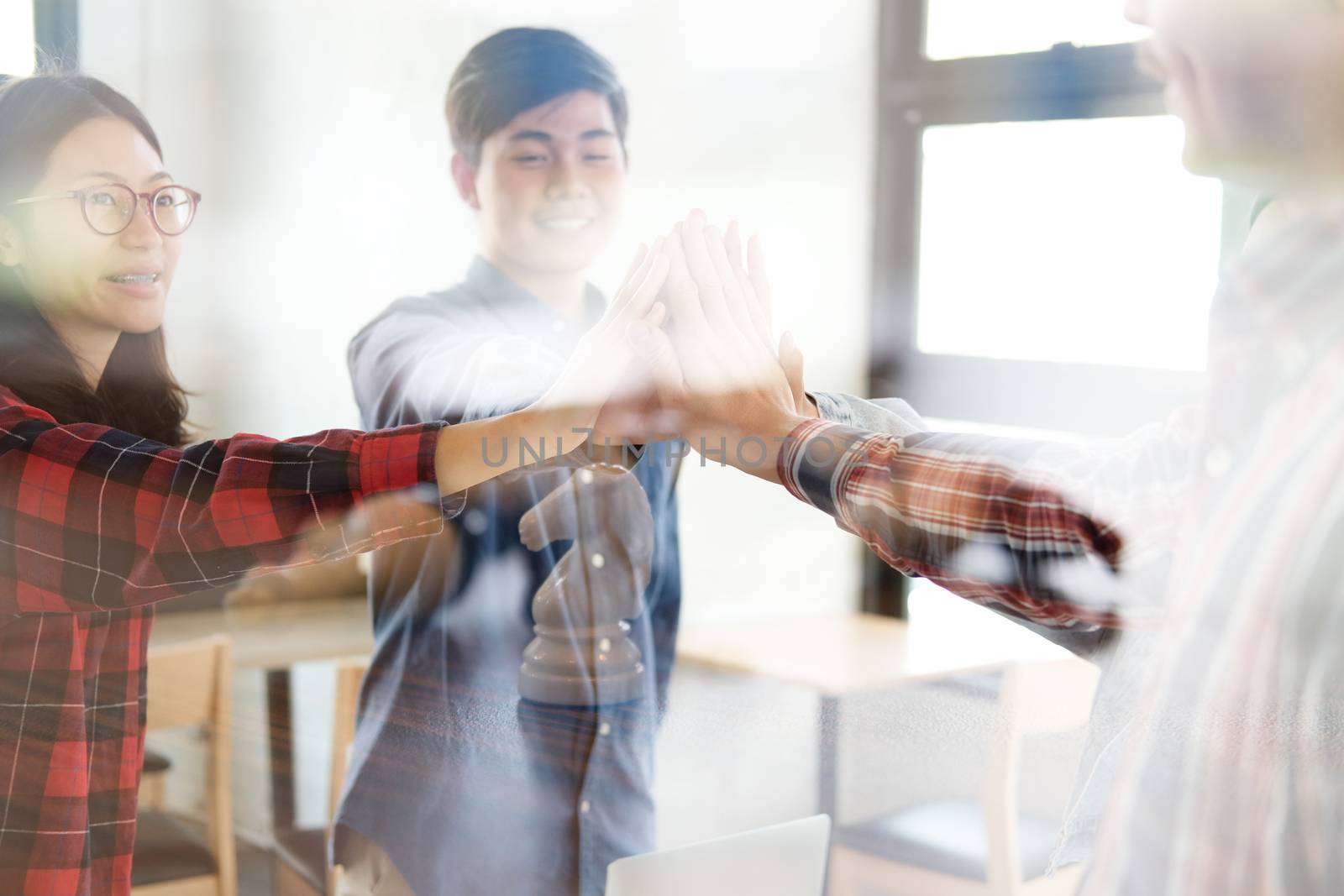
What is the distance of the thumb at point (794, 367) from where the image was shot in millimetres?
544

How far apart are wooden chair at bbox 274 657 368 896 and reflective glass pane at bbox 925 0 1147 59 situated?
418 mm

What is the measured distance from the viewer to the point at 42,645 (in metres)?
0.53

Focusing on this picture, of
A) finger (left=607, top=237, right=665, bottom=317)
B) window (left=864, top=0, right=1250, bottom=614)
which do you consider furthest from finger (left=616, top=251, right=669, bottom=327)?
window (left=864, top=0, right=1250, bottom=614)

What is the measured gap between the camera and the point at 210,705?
23.0 inches

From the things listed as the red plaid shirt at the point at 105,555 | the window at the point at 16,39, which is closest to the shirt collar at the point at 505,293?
the red plaid shirt at the point at 105,555

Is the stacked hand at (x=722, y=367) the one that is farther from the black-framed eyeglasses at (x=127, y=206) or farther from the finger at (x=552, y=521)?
the black-framed eyeglasses at (x=127, y=206)

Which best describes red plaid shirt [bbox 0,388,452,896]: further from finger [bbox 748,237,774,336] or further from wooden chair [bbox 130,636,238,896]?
finger [bbox 748,237,774,336]

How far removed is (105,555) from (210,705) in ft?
0.38

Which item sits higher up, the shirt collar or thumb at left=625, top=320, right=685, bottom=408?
the shirt collar

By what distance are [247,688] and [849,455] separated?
1.05 ft

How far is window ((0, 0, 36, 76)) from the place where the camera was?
1.68ft

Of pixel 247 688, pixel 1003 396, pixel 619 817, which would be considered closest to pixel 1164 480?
pixel 1003 396

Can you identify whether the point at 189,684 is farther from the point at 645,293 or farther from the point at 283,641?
the point at 645,293

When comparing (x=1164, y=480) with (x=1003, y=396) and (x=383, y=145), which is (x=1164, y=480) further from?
(x=383, y=145)
